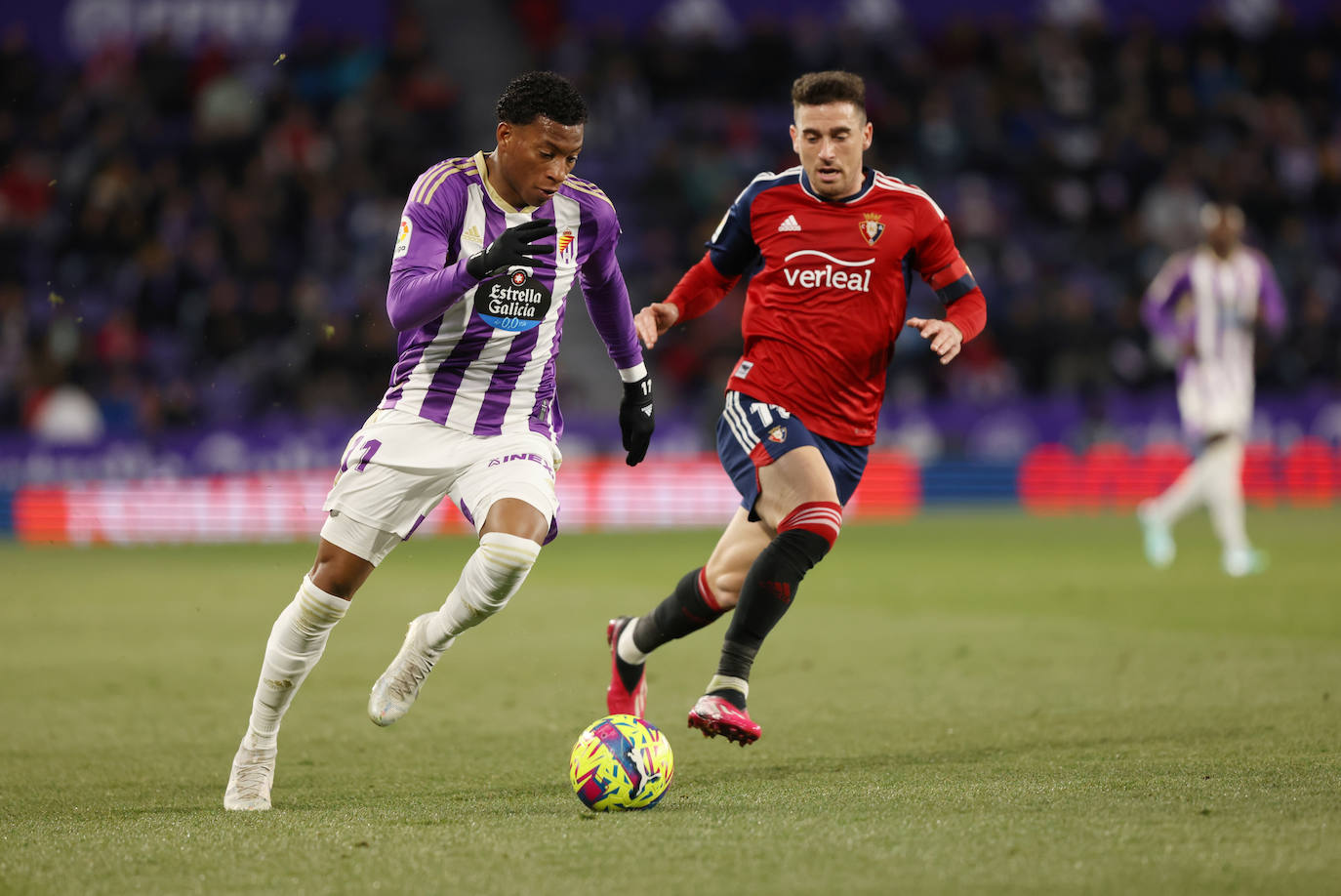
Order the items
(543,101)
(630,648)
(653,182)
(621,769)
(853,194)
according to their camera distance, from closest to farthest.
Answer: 1. (621,769)
2. (543,101)
3. (853,194)
4. (630,648)
5. (653,182)

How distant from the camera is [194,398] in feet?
57.3

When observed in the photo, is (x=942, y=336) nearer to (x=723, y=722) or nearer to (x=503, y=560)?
(x=723, y=722)

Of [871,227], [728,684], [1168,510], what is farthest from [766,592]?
[1168,510]

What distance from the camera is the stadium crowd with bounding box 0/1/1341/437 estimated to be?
18203mm

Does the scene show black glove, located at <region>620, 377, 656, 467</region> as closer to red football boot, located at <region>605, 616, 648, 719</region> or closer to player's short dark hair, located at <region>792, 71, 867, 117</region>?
red football boot, located at <region>605, 616, 648, 719</region>

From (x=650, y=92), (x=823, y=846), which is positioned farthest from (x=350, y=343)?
(x=823, y=846)

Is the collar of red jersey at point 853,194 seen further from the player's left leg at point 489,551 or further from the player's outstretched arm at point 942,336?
the player's left leg at point 489,551

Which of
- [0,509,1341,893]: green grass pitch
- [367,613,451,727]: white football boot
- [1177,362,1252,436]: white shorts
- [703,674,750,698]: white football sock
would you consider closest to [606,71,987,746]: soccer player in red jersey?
[703,674,750,698]: white football sock

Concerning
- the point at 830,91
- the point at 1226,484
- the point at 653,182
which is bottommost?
the point at 1226,484

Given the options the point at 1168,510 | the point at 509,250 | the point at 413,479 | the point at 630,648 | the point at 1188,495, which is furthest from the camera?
the point at 1168,510

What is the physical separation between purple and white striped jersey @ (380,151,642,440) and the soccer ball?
4.03ft

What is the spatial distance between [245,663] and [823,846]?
5.25 metres

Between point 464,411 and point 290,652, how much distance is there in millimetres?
989

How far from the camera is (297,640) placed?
199 inches
